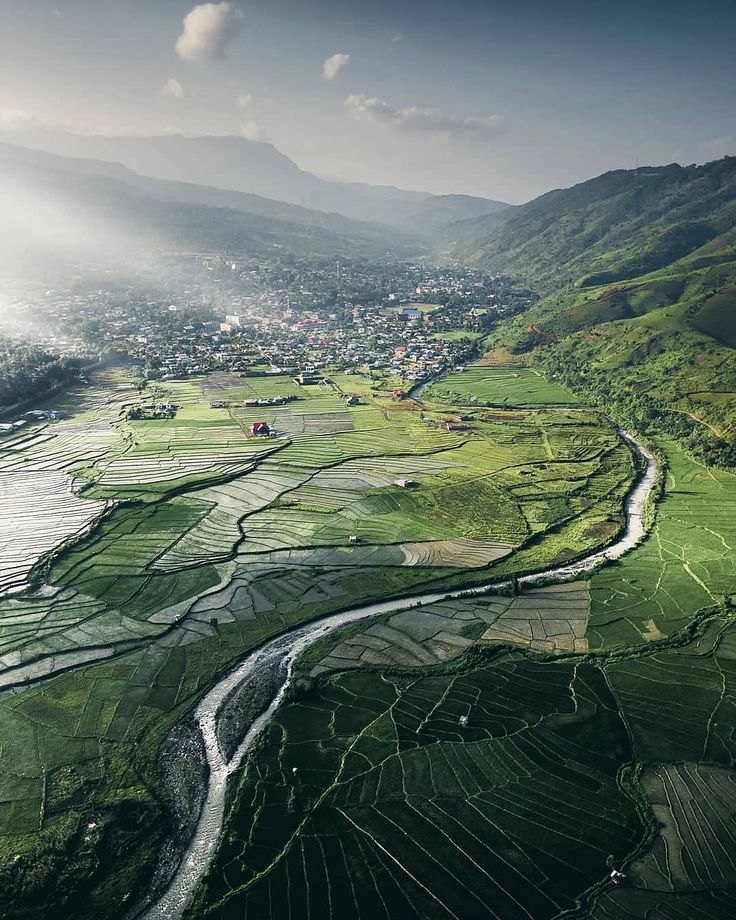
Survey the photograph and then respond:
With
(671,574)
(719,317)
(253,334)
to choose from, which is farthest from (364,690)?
(253,334)

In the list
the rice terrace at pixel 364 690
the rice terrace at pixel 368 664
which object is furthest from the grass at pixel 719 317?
the rice terrace at pixel 364 690

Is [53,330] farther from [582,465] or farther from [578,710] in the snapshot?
[578,710]

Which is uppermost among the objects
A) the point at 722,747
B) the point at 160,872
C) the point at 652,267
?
the point at 652,267

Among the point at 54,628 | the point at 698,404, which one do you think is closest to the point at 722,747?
the point at 54,628

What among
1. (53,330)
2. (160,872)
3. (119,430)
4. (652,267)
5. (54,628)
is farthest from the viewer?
(652,267)

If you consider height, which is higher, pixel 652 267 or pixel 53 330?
pixel 652 267

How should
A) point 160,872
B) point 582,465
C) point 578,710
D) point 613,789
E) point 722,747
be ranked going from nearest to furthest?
point 160,872 < point 613,789 < point 722,747 < point 578,710 < point 582,465
